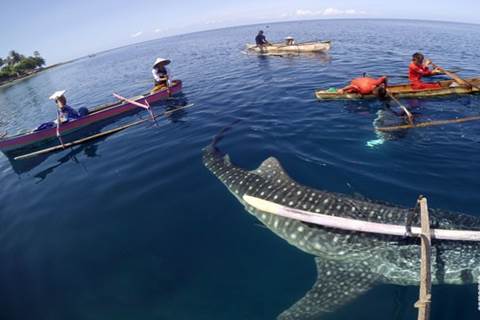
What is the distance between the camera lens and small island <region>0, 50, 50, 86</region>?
8944 centimetres

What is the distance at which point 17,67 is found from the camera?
9388cm

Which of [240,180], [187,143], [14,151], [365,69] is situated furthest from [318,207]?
[365,69]

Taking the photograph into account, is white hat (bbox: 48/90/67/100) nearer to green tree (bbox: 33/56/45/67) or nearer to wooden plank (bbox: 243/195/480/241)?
wooden plank (bbox: 243/195/480/241)

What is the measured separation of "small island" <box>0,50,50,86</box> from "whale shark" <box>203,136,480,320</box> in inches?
4159

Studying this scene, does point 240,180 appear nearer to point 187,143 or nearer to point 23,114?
point 187,143

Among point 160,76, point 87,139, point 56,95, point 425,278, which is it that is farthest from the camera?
point 160,76

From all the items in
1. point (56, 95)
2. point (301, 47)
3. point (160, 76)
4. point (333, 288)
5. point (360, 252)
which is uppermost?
point (56, 95)

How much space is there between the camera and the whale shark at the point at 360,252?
5.25 m

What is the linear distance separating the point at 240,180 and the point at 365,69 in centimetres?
2140

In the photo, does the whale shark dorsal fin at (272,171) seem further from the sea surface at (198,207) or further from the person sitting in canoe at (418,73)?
the person sitting in canoe at (418,73)

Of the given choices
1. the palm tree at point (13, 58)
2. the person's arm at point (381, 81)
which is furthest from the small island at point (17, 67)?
the person's arm at point (381, 81)

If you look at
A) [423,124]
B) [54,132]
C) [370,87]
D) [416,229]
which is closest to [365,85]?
[370,87]

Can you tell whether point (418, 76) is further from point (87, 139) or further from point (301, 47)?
point (301, 47)

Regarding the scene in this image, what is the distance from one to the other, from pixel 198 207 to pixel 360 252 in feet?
16.2
